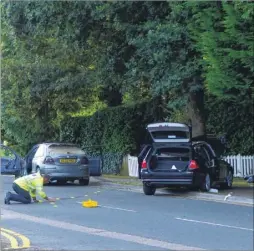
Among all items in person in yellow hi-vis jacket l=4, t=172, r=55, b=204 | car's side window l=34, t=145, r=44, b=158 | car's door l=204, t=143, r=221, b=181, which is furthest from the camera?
car's side window l=34, t=145, r=44, b=158

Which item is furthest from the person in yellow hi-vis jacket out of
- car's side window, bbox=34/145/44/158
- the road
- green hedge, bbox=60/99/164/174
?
green hedge, bbox=60/99/164/174

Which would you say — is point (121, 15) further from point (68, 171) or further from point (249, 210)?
point (249, 210)

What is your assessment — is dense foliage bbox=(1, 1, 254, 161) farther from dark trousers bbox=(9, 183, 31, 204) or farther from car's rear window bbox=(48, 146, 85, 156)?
dark trousers bbox=(9, 183, 31, 204)

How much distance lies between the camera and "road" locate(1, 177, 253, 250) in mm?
12227

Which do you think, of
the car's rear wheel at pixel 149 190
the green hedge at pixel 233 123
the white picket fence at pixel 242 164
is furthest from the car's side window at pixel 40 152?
the white picket fence at pixel 242 164

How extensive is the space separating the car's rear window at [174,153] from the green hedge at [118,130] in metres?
11.4

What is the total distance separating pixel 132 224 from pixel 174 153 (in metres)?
6.95

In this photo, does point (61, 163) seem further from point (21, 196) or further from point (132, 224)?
point (132, 224)

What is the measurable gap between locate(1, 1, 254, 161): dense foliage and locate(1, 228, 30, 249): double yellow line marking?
27.4 ft

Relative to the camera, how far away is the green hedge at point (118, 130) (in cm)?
3353

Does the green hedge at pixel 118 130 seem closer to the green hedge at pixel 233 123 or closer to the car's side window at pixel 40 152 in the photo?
the green hedge at pixel 233 123

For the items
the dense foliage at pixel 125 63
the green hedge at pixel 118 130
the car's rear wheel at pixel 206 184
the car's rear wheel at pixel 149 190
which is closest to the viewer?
the dense foliage at pixel 125 63

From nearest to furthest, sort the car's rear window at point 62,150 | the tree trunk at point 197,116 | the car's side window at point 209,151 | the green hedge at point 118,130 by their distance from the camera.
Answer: the car's side window at point 209,151
the car's rear window at point 62,150
the tree trunk at point 197,116
the green hedge at point 118,130

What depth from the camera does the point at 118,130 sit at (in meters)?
34.0
